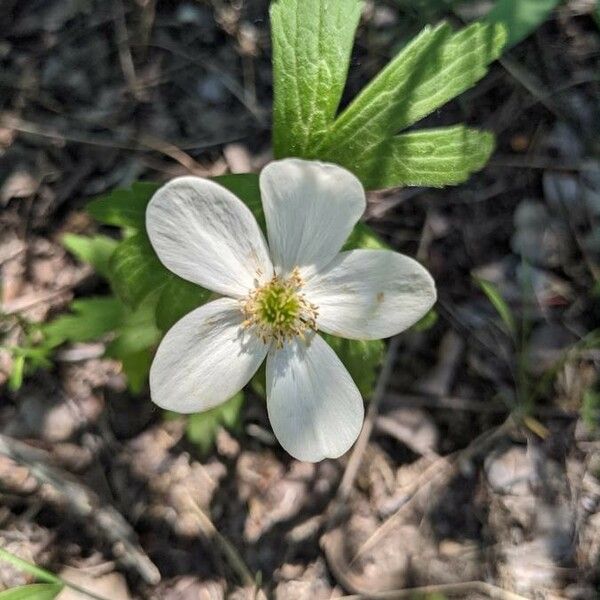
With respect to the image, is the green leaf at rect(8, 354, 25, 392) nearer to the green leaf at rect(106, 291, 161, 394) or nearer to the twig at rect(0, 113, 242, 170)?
the green leaf at rect(106, 291, 161, 394)

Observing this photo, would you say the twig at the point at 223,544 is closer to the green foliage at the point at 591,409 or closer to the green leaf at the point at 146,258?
the green leaf at the point at 146,258

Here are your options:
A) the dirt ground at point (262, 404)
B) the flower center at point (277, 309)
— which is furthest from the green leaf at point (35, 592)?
the flower center at point (277, 309)

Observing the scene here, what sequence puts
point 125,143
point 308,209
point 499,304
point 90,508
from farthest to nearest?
point 125,143
point 499,304
point 90,508
point 308,209

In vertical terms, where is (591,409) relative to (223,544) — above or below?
above

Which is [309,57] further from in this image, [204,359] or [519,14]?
[519,14]

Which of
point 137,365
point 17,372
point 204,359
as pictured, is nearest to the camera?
point 204,359

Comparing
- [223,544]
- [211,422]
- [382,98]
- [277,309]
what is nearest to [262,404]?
[211,422]

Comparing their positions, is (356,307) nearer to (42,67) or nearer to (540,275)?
(540,275)
